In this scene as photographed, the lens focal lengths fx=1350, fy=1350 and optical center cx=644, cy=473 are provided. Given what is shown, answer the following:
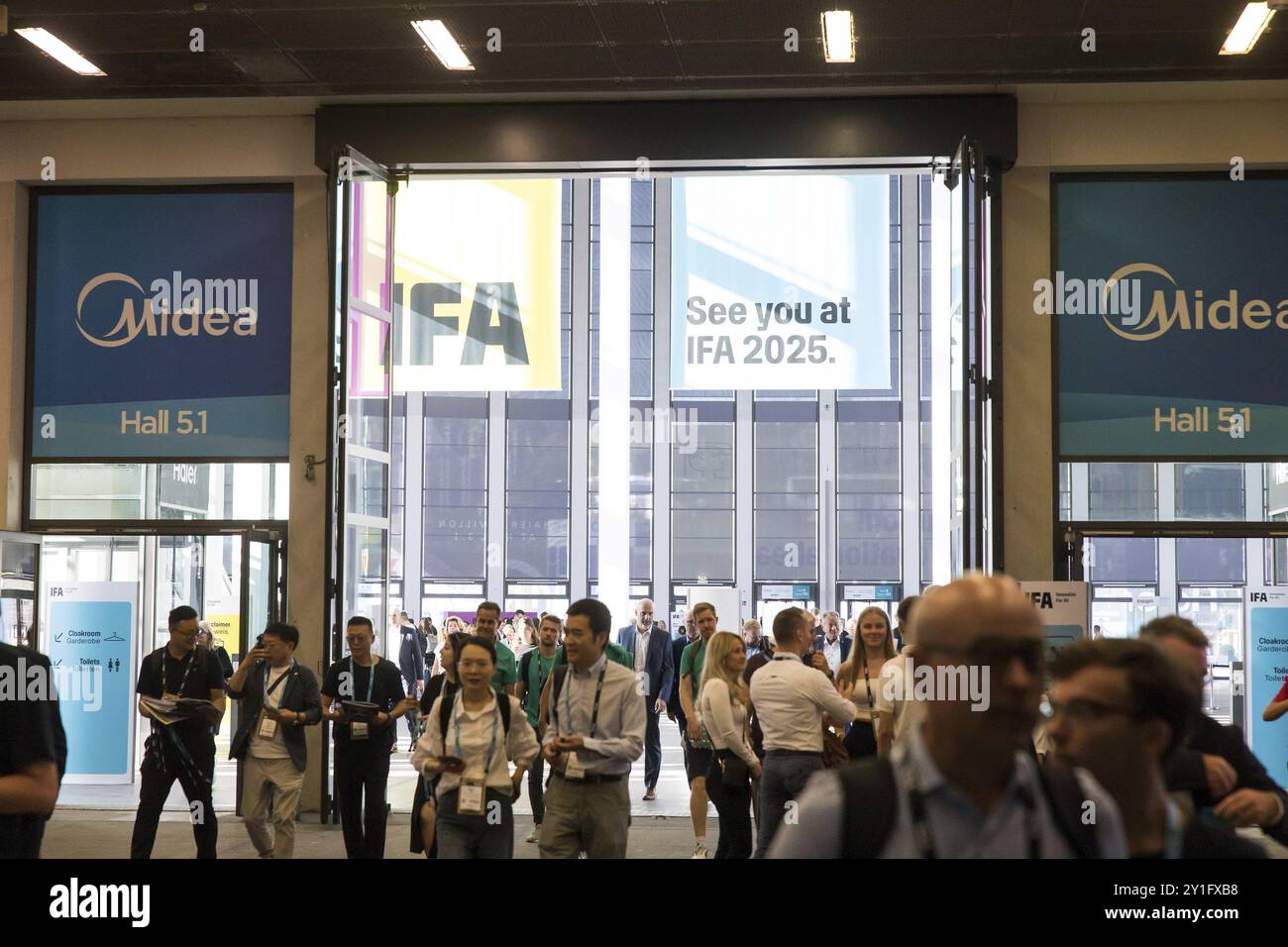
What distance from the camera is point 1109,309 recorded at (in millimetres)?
10438

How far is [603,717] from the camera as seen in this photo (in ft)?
19.9

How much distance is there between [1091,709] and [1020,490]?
8.43 metres

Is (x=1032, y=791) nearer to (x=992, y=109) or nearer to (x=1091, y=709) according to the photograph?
(x=1091, y=709)

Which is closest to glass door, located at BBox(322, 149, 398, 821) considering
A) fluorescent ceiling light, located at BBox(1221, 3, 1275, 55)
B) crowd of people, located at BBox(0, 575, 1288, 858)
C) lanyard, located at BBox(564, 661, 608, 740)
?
crowd of people, located at BBox(0, 575, 1288, 858)

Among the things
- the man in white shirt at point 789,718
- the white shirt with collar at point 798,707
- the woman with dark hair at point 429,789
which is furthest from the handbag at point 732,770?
the woman with dark hair at point 429,789

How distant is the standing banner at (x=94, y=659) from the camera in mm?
12555

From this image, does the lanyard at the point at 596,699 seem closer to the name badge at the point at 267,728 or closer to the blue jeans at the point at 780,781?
the blue jeans at the point at 780,781

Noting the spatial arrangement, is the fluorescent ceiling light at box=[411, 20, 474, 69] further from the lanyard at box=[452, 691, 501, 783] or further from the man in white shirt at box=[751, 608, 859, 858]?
the lanyard at box=[452, 691, 501, 783]

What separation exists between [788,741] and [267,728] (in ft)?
10.1

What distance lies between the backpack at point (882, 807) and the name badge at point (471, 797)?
162 inches

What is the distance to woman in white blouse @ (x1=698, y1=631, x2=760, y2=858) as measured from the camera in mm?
7633

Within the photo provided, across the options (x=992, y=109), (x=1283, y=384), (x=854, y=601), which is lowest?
(x=854, y=601)

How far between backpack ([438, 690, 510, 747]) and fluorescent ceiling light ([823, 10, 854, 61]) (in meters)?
5.06
